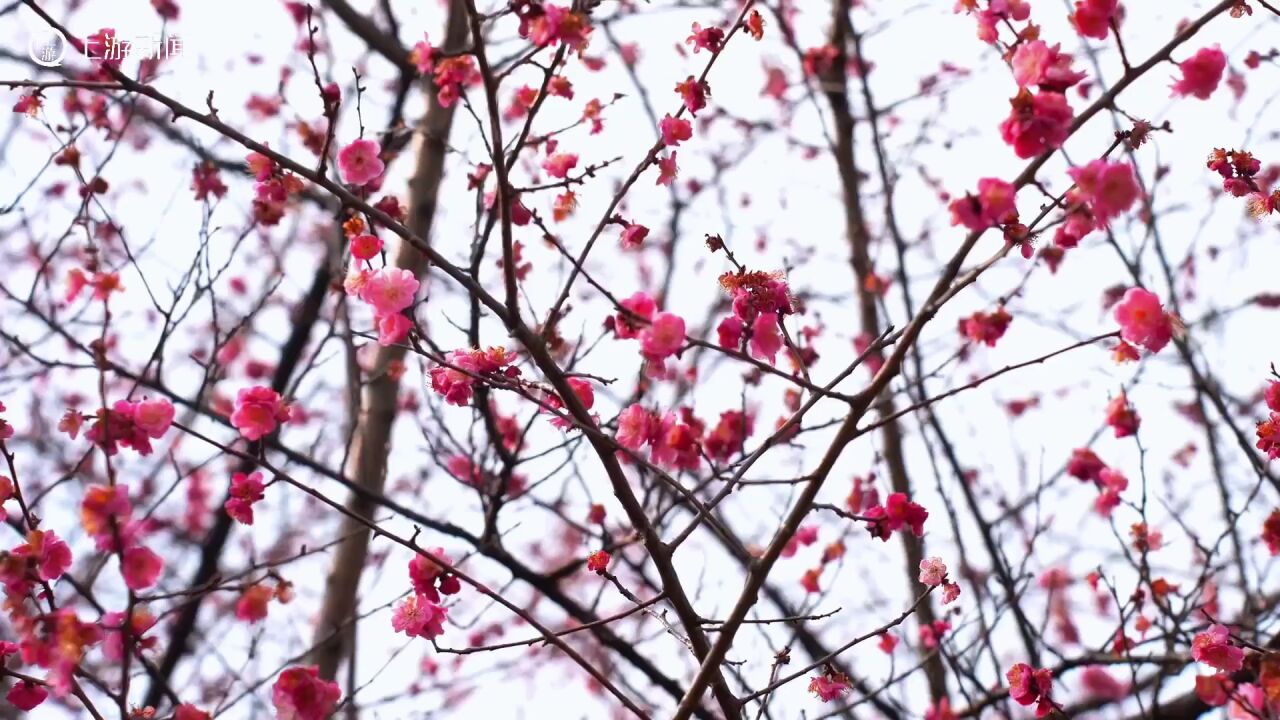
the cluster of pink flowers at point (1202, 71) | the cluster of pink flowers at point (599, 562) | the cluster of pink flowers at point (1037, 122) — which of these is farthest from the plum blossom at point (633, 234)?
the cluster of pink flowers at point (1202, 71)

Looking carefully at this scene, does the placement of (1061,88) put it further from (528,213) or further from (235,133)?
(235,133)

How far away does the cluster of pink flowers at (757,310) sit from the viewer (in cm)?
241

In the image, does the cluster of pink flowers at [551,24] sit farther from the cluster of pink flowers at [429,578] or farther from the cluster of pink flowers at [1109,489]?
the cluster of pink flowers at [1109,489]

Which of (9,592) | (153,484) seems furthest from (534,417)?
(153,484)

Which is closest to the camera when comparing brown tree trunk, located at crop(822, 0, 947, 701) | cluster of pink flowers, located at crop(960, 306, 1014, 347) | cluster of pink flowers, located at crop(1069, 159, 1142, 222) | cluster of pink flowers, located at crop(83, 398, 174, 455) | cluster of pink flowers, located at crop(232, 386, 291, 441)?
cluster of pink flowers, located at crop(1069, 159, 1142, 222)

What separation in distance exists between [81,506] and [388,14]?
4.30 metres

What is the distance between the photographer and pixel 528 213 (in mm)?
3002

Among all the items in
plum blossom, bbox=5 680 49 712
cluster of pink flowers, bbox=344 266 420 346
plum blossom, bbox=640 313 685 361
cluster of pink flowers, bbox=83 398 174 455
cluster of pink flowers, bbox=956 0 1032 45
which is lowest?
plum blossom, bbox=5 680 49 712

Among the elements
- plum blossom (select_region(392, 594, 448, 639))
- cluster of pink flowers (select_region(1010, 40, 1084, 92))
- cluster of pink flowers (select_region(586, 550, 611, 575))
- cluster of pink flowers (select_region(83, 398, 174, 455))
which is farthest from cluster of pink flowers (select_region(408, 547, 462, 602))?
cluster of pink flowers (select_region(1010, 40, 1084, 92))

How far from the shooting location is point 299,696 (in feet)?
8.45

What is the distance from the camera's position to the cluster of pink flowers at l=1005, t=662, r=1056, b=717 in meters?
2.74

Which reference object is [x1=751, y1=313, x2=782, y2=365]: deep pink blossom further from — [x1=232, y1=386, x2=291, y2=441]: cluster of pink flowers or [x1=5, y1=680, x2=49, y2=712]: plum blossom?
[x1=5, y1=680, x2=49, y2=712]: plum blossom

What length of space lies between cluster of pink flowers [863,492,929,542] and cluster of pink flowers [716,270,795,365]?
45 centimetres

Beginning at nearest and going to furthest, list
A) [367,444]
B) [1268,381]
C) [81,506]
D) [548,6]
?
[81,506] → [548,6] → [1268,381] → [367,444]
